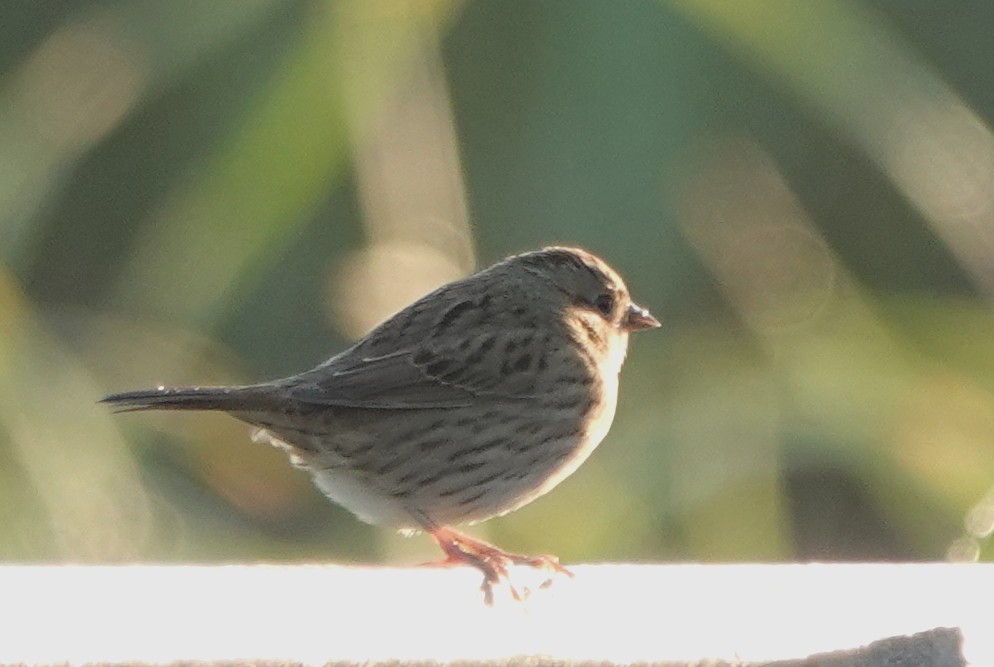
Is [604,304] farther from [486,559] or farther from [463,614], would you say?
[463,614]

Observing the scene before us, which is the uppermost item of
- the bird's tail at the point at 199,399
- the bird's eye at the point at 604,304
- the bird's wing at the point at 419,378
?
the bird's eye at the point at 604,304

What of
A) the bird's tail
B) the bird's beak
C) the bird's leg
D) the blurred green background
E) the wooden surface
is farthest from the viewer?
the bird's beak

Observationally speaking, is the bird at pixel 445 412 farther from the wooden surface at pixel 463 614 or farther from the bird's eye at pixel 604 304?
the wooden surface at pixel 463 614

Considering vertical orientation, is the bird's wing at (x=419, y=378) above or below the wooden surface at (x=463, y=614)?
above

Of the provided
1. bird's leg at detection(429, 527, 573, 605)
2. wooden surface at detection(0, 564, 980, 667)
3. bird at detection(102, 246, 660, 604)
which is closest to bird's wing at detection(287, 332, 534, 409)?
bird at detection(102, 246, 660, 604)

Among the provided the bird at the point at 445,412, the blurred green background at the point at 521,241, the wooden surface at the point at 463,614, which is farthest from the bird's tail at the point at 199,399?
the wooden surface at the point at 463,614

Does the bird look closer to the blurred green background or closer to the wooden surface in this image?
the blurred green background
